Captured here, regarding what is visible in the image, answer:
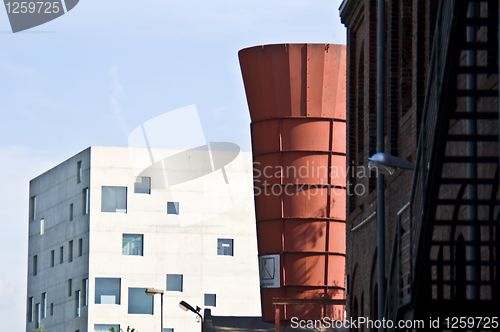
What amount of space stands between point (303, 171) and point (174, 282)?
32539 mm

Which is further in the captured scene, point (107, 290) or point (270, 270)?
point (107, 290)

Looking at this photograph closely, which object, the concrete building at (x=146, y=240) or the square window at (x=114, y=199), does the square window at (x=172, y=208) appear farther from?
the square window at (x=114, y=199)

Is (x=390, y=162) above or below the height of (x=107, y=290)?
below

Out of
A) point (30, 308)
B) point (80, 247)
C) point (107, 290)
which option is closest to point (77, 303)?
point (107, 290)

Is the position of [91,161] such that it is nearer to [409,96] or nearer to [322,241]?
[322,241]

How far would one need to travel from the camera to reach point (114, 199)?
57312 millimetres

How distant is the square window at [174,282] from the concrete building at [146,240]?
0.07 metres

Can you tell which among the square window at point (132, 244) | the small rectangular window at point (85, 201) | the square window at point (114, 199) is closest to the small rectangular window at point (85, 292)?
the square window at point (132, 244)

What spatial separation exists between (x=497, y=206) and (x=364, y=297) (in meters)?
8.74

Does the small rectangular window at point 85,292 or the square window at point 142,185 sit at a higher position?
the square window at point 142,185

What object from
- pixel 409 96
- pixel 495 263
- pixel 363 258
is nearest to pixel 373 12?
pixel 409 96

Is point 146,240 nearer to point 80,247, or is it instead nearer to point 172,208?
point 172,208

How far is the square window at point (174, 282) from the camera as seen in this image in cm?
5722

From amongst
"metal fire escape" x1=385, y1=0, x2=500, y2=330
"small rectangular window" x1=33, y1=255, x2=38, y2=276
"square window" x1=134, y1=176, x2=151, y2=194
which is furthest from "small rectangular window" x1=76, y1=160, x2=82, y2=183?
"metal fire escape" x1=385, y1=0, x2=500, y2=330
